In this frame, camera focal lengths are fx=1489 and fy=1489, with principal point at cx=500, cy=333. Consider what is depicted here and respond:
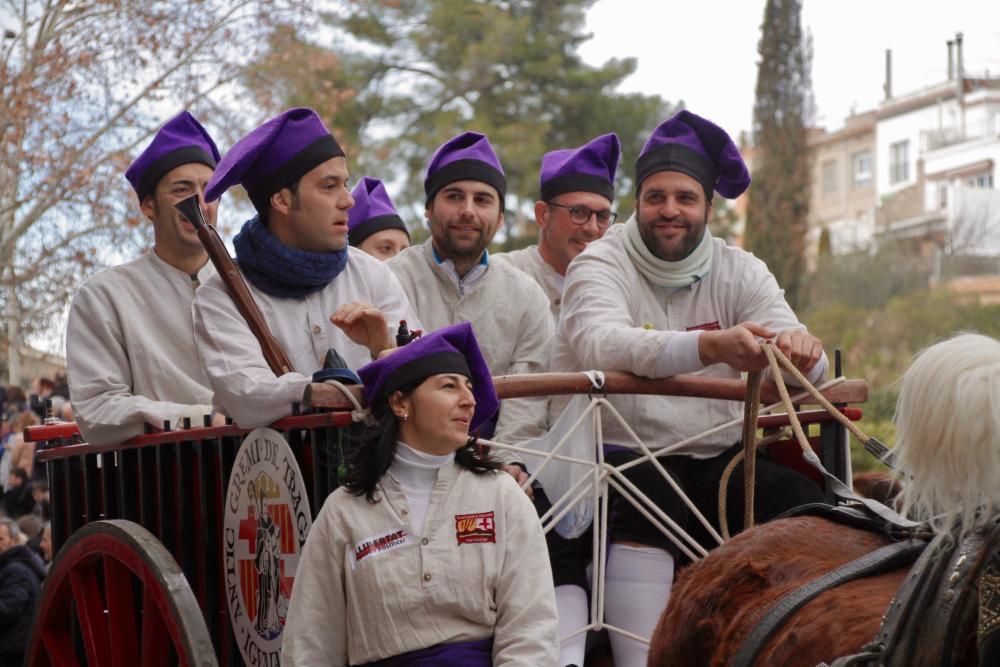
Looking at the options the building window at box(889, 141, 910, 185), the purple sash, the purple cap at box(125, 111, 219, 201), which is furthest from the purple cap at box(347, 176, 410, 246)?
the building window at box(889, 141, 910, 185)

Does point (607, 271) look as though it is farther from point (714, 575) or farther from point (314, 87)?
point (314, 87)

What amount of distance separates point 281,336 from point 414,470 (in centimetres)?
105

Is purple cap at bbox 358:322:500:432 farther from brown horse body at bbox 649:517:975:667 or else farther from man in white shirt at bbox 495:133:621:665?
man in white shirt at bbox 495:133:621:665

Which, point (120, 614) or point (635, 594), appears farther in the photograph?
point (120, 614)

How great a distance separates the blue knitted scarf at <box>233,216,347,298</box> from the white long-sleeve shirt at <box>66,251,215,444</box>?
32 cm

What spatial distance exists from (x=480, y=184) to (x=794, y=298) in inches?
978

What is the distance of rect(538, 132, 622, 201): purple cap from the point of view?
6.29 meters

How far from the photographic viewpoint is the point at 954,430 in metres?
2.69

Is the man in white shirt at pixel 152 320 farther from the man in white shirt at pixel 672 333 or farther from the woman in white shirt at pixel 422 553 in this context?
the man in white shirt at pixel 672 333

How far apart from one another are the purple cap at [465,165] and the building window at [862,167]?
55361 millimetres

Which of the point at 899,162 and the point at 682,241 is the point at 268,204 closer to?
the point at 682,241

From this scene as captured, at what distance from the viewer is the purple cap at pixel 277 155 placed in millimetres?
4715

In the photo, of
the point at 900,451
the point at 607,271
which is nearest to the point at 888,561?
the point at 900,451

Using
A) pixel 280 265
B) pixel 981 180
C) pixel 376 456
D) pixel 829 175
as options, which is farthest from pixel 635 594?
pixel 829 175
